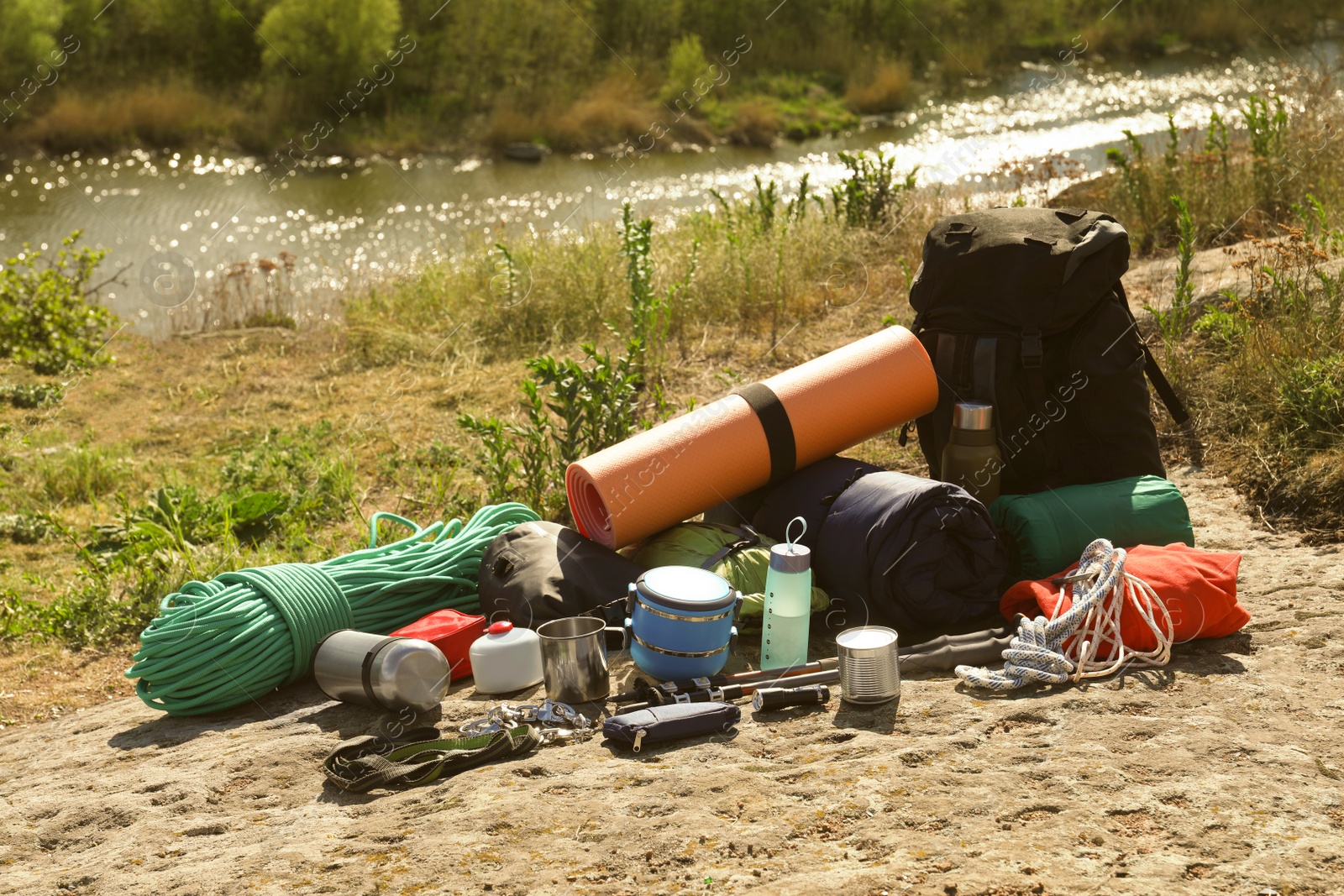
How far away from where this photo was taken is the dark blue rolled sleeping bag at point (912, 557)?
3.45 meters

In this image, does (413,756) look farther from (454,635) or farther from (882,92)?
(882,92)

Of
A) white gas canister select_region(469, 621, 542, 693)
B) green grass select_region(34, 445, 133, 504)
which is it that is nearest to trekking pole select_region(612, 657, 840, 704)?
white gas canister select_region(469, 621, 542, 693)

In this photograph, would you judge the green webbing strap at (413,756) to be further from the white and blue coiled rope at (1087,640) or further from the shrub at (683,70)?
the shrub at (683,70)

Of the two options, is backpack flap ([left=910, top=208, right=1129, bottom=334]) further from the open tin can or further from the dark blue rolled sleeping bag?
the open tin can

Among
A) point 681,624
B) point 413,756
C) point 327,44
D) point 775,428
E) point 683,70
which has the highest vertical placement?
point 327,44

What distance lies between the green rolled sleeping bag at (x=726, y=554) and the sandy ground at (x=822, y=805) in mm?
655

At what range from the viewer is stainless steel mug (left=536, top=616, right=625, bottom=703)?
3.21 m

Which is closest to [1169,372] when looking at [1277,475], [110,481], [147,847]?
[1277,475]

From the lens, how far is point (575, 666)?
3219 mm

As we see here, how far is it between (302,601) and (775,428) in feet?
5.65

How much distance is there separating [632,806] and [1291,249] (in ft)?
14.9

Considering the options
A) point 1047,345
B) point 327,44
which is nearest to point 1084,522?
point 1047,345

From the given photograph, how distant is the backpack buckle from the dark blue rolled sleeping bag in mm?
735

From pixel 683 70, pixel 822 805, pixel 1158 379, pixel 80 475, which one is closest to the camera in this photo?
pixel 822 805
